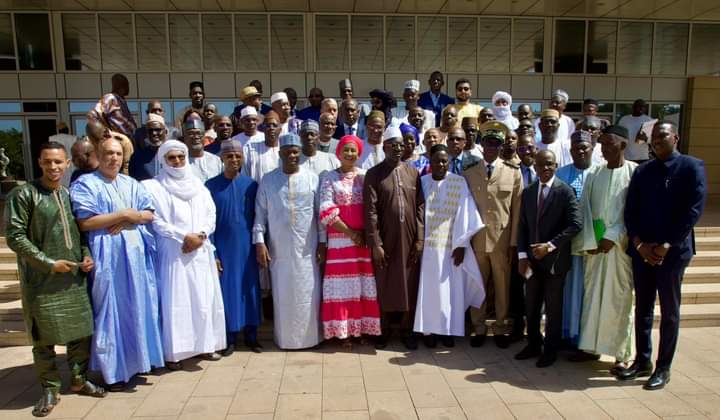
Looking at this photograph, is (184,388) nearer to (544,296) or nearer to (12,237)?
(12,237)

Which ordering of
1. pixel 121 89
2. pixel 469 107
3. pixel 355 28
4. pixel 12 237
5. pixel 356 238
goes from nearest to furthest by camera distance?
pixel 12 237
pixel 356 238
pixel 121 89
pixel 469 107
pixel 355 28

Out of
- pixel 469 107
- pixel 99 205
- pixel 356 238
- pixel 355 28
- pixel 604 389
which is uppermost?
pixel 355 28

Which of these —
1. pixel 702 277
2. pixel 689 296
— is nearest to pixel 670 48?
pixel 702 277

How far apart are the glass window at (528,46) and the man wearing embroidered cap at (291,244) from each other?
904 cm

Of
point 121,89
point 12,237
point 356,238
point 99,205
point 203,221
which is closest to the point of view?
point 12,237

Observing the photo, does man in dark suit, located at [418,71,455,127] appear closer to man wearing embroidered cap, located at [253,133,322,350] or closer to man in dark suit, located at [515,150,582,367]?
man in dark suit, located at [515,150,582,367]

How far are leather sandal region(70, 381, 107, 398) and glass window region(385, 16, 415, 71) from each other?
9.53 m

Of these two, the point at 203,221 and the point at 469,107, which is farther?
the point at 469,107

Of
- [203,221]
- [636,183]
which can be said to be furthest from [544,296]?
[203,221]

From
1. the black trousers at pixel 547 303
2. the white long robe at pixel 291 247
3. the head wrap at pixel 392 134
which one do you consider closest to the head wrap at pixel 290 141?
the white long robe at pixel 291 247

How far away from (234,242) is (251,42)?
8.13m

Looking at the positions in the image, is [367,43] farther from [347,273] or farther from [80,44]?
[347,273]

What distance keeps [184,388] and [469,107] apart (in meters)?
5.31

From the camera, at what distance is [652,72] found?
11.9m
